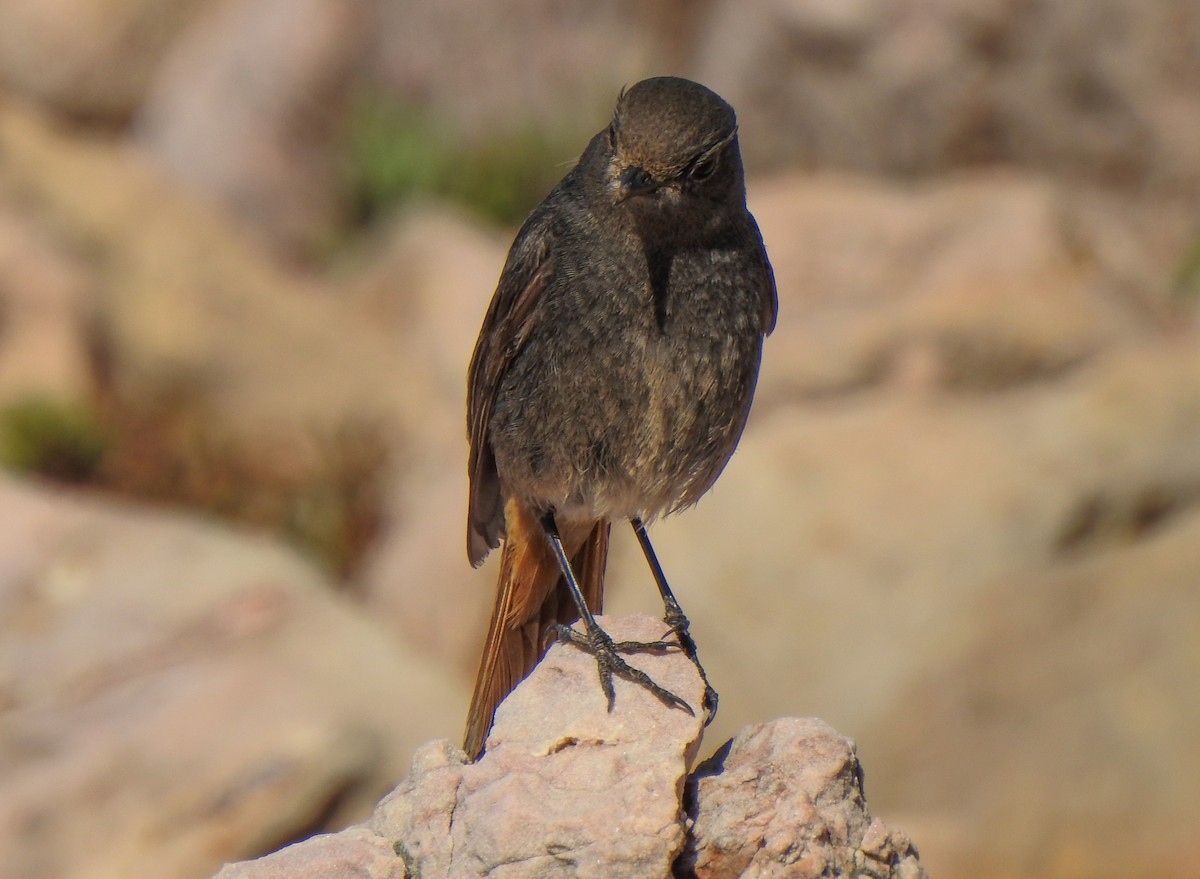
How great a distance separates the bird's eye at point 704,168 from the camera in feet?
16.5

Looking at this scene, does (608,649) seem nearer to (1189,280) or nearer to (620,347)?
(620,347)

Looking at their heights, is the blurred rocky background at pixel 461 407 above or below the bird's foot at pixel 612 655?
above

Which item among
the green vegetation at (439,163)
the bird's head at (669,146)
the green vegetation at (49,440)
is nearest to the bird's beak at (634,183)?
the bird's head at (669,146)

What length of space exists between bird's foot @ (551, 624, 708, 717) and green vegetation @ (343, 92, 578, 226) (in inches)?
464

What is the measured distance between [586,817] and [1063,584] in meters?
4.94

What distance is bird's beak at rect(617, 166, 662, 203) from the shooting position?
492cm

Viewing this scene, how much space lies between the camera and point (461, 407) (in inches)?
517

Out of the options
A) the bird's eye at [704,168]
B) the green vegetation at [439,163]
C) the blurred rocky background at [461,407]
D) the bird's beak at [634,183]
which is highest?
the green vegetation at [439,163]

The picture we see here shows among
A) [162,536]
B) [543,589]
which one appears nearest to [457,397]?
[162,536]

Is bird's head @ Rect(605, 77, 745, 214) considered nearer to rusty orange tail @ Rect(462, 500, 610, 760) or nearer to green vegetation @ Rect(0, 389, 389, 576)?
rusty orange tail @ Rect(462, 500, 610, 760)

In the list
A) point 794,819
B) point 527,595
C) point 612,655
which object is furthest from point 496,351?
point 794,819

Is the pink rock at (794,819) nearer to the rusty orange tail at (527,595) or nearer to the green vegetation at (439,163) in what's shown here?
the rusty orange tail at (527,595)

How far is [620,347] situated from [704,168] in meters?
0.60

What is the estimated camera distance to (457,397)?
529 inches
